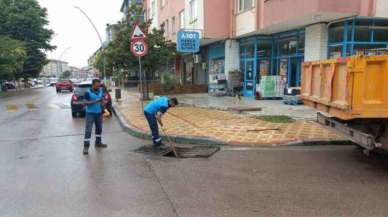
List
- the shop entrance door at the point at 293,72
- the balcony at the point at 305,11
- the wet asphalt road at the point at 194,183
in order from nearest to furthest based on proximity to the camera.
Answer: the wet asphalt road at the point at 194,183
the balcony at the point at 305,11
the shop entrance door at the point at 293,72

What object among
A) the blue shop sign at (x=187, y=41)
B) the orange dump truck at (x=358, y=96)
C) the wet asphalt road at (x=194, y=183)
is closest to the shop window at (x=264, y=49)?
the blue shop sign at (x=187, y=41)

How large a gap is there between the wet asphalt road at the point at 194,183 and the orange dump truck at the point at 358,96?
0.70 m

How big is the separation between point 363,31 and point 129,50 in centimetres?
1210

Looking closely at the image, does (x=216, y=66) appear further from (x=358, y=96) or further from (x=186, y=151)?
(x=358, y=96)

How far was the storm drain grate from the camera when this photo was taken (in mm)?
8031

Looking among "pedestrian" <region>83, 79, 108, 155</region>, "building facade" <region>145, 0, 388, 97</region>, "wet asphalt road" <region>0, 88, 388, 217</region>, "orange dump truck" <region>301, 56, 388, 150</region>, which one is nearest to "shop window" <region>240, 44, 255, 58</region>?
"building facade" <region>145, 0, 388, 97</region>

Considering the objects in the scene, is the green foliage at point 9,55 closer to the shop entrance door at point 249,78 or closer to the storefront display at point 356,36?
the shop entrance door at point 249,78

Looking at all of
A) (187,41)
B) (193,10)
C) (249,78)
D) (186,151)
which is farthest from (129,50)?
(186,151)

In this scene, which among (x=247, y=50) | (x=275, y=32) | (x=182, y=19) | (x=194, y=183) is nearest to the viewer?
(x=194, y=183)

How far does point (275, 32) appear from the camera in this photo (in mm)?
20016

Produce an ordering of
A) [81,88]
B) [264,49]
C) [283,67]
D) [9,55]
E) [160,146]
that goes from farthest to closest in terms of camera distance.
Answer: [9,55]
[264,49]
[283,67]
[81,88]
[160,146]

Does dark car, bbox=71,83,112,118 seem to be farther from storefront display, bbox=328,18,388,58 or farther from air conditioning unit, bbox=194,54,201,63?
air conditioning unit, bbox=194,54,201,63

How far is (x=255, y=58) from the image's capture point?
70.6 ft

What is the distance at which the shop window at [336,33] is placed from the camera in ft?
50.9
